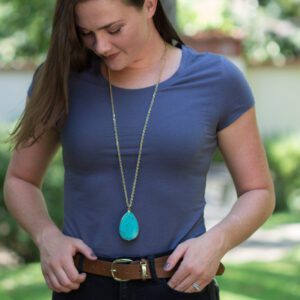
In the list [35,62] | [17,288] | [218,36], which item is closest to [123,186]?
[17,288]

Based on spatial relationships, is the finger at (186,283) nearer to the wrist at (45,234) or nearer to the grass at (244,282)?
the wrist at (45,234)

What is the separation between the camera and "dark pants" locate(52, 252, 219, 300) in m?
2.14

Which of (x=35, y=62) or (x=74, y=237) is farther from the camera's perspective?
(x=35, y=62)

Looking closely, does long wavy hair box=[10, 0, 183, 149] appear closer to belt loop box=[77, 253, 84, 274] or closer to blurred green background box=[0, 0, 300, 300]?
belt loop box=[77, 253, 84, 274]

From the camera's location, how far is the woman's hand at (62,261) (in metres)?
2.13

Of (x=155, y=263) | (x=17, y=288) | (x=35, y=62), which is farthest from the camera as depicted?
(x=35, y=62)

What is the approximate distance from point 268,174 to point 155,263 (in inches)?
16.0

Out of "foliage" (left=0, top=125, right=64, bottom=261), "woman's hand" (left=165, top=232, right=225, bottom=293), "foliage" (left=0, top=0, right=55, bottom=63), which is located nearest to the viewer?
"woman's hand" (left=165, top=232, right=225, bottom=293)

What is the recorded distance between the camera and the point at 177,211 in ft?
7.18

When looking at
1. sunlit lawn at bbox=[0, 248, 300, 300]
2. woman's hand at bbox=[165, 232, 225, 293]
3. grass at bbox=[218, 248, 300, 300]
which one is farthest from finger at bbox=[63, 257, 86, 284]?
grass at bbox=[218, 248, 300, 300]

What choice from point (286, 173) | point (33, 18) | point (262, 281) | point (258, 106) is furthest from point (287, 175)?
point (262, 281)

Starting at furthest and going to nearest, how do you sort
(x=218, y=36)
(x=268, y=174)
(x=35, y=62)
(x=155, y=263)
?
(x=35, y=62) < (x=218, y=36) < (x=268, y=174) < (x=155, y=263)

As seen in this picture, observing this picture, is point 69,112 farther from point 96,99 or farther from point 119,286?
point 119,286

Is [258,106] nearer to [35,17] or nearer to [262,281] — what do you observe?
[35,17]
